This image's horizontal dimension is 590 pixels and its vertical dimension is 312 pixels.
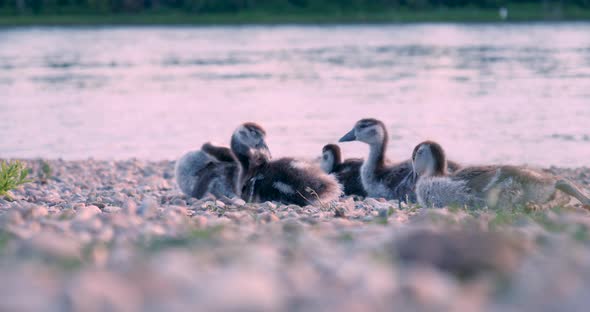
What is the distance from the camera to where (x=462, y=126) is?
66.8 ft

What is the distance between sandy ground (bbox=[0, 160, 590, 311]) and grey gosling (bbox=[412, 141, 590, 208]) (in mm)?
2268

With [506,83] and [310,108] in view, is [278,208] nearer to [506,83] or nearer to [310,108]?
[310,108]

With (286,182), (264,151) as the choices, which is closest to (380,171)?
(264,151)

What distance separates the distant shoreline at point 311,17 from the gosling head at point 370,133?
183 ft

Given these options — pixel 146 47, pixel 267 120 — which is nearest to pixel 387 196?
pixel 267 120

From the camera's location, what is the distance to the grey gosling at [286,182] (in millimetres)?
9461

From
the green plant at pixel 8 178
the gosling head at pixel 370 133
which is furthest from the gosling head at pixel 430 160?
the green plant at pixel 8 178

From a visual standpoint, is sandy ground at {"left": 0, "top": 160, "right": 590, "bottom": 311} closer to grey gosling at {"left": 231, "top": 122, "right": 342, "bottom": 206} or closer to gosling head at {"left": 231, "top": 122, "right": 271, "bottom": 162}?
grey gosling at {"left": 231, "top": 122, "right": 342, "bottom": 206}

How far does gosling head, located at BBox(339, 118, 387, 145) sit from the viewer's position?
11066 mm

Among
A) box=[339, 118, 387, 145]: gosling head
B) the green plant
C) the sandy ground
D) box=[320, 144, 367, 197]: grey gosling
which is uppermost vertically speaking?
the sandy ground

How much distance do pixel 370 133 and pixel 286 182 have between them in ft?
6.50

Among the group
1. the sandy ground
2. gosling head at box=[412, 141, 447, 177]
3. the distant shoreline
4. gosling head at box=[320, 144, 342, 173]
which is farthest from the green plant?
the distant shoreline

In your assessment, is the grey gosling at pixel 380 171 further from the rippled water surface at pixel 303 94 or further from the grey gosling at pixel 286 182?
the rippled water surface at pixel 303 94

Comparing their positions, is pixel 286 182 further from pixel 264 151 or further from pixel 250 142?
pixel 250 142
